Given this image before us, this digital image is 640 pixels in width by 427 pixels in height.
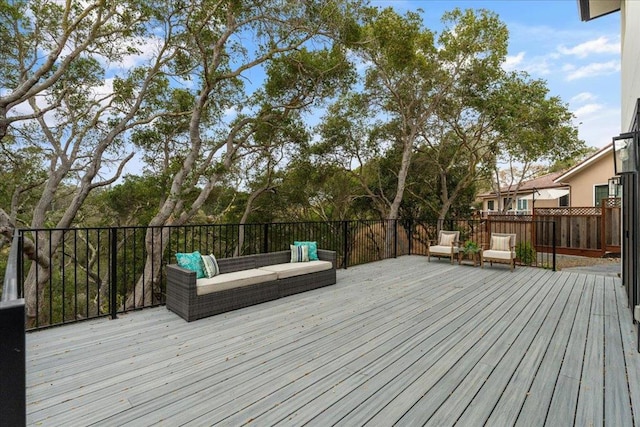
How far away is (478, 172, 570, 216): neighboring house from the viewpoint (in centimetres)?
1417

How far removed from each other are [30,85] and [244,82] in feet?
15.5

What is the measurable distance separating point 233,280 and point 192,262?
1.85 ft

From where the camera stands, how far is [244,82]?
29.2ft

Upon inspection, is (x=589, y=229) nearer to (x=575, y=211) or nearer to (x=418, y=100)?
(x=575, y=211)

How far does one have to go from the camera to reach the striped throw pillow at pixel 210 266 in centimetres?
399

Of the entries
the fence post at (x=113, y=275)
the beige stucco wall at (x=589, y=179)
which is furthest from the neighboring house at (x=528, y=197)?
the fence post at (x=113, y=275)

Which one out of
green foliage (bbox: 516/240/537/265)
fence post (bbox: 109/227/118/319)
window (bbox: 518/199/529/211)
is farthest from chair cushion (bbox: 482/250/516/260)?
window (bbox: 518/199/529/211)

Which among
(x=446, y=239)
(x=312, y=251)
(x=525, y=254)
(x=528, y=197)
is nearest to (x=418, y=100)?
(x=446, y=239)

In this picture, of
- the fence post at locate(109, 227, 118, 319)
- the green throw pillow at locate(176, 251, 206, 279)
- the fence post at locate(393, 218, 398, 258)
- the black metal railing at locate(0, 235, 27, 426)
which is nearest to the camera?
the black metal railing at locate(0, 235, 27, 426)

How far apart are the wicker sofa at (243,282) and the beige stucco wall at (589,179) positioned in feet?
43.9

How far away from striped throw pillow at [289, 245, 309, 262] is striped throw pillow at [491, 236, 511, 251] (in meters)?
4.48

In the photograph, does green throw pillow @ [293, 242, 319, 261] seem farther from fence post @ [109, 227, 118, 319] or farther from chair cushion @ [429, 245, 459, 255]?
chair cushion @ [429, 245, 459, 255]

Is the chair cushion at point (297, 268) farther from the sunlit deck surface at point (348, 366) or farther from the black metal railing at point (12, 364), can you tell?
the black metal railing at point (12, 364)

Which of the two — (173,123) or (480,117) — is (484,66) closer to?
(480,117)
